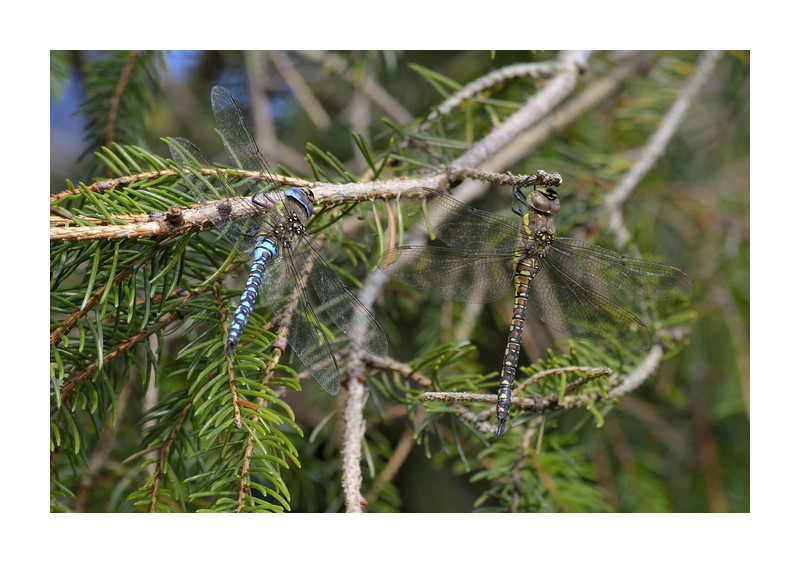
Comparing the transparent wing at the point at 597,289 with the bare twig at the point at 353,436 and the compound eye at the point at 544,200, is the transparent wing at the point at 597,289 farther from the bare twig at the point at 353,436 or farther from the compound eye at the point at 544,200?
the bare twig at the point at 353,436

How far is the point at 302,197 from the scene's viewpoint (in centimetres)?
103

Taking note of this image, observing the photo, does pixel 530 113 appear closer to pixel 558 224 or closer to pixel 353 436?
pixel 558 224

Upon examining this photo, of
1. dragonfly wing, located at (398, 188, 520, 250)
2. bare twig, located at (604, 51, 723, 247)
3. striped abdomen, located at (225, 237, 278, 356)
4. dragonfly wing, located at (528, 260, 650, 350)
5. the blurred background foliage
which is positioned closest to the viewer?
striped abdomen, located at (225, 237, 278, 356)

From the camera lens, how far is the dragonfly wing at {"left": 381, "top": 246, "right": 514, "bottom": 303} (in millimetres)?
1242

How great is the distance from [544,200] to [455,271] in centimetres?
23

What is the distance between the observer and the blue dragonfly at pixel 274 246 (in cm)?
101

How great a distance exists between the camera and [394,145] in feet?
4.26

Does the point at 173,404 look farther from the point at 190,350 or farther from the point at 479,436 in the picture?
the point at 479,436

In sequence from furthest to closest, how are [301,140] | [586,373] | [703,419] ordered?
[301,140]
[703,419]
[586,373]

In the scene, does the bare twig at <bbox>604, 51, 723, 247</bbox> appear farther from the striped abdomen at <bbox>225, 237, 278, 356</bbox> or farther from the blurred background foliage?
the striped abdomen at <bbox>225, 237, 278, 356</bbox>

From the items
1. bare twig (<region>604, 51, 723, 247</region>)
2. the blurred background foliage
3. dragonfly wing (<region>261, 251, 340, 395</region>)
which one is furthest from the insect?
bare twig (<region>604, 51, 723, 247</region>)

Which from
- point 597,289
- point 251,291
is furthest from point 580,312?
point 251,291
